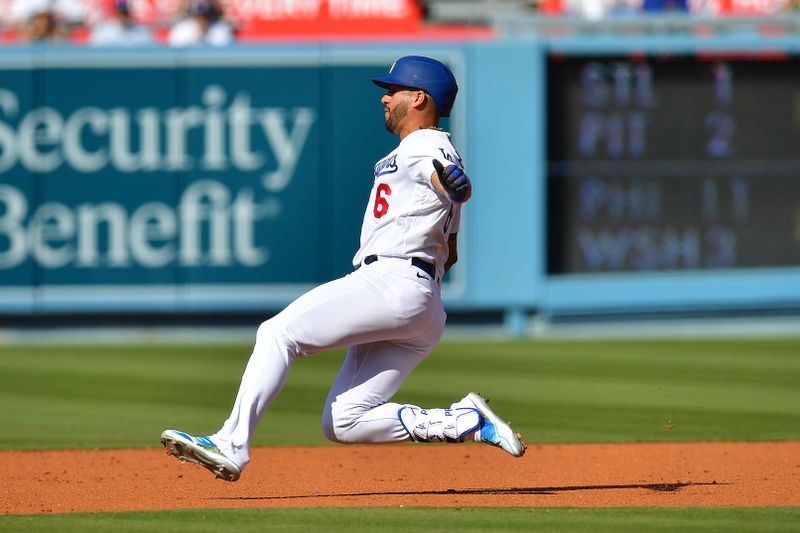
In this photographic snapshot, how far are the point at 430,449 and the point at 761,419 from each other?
2.09 metres

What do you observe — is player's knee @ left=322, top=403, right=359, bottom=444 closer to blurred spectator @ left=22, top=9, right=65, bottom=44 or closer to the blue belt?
the blue belt

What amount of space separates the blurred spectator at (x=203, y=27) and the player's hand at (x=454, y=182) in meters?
9.28

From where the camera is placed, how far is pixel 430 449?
8086 millimetres

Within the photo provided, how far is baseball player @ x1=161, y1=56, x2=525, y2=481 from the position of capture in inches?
216

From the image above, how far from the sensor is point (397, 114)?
5840 millimetres

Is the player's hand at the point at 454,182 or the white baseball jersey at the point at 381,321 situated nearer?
the player's hand at the point at 454,182

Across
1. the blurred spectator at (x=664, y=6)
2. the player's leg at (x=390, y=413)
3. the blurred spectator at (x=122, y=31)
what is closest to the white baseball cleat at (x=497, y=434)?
the player's leg at (x=390, y=413)

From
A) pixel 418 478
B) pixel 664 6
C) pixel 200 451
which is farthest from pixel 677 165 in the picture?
pixel 200 451

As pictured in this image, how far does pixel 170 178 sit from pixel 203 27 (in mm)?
1935

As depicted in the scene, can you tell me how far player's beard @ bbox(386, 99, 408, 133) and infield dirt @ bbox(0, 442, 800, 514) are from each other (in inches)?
58.8

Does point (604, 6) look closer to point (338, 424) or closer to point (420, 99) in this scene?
point (420, 99)

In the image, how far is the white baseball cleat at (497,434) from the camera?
5.70 m

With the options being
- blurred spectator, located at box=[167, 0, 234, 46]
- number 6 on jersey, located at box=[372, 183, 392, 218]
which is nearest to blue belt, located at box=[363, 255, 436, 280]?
number 6 on jersey, located at box=[372, 183, 392, 218]

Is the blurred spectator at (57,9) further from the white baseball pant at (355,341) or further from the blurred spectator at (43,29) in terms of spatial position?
the white baseball pant at (355,341)
